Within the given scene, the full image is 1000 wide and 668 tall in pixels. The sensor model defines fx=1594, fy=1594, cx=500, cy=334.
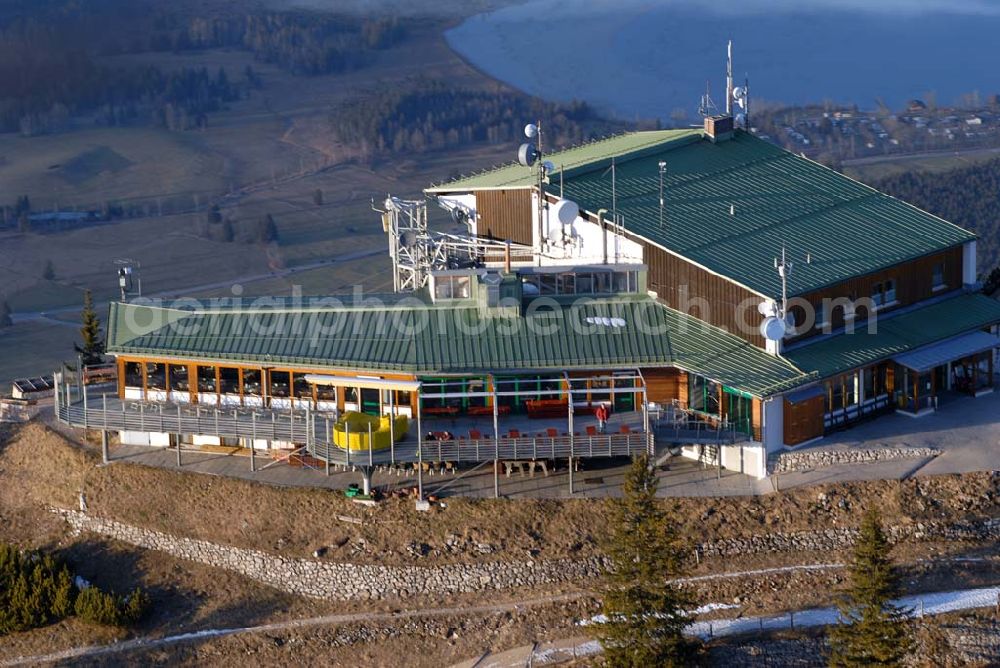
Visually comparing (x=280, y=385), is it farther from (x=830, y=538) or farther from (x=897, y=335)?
(x=897, y=335)

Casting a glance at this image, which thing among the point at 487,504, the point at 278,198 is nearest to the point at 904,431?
the point at 487,504

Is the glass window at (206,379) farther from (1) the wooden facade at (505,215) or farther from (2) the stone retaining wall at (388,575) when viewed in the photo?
(1) the wooden facade at (505,215)

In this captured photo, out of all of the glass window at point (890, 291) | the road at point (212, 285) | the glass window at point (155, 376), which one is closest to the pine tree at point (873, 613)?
the glass window at point (890, 291)

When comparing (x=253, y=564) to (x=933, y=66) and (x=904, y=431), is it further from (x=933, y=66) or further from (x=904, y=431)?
(x=933, y=66)

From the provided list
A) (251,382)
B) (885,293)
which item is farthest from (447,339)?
(885,293)

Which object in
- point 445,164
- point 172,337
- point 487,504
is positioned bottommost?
point 445,164

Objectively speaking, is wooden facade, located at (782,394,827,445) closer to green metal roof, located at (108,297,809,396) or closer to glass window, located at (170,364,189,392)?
green metal roof, located at (108,297,809,396)
